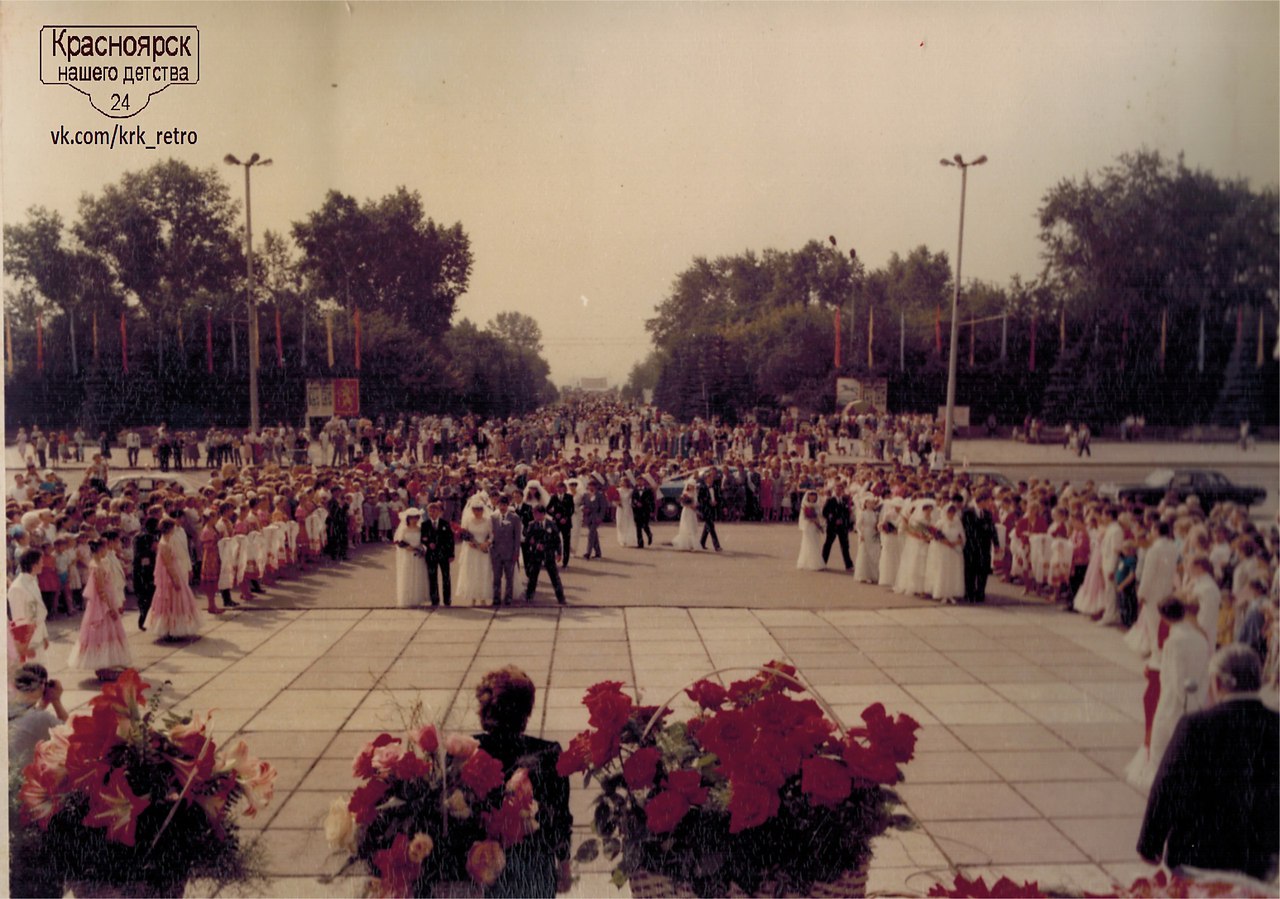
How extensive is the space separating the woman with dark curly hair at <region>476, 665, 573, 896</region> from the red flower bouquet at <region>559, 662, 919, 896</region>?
0.09 m

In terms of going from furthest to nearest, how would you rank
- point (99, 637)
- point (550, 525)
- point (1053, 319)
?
point (550, 525), point (99, 637), point (1053, 319)

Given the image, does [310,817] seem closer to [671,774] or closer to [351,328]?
[671,774]

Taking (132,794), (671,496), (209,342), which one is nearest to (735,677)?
(132,794)

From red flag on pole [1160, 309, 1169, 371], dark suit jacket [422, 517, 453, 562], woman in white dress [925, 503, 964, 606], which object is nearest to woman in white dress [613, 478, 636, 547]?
dark suit jacket [422, 517, 453, 562]

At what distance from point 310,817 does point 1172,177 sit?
5.46 metres

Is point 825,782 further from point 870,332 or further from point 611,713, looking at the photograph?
point 870,332

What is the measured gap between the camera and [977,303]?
5.13 m

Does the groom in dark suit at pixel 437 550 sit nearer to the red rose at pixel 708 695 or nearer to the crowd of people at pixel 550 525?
the crowd of people at pixel 550 525

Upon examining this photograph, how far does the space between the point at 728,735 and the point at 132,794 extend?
2.04m

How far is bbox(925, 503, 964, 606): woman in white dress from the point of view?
290 inches

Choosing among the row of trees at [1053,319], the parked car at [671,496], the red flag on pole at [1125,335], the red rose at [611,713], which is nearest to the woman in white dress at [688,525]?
the parked car at [671,496]

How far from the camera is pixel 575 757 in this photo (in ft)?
9.08

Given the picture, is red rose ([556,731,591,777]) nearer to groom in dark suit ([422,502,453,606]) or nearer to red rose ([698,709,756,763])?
red rose ([698,709,756,763])

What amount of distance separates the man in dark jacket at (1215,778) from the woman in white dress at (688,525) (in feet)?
22.8
